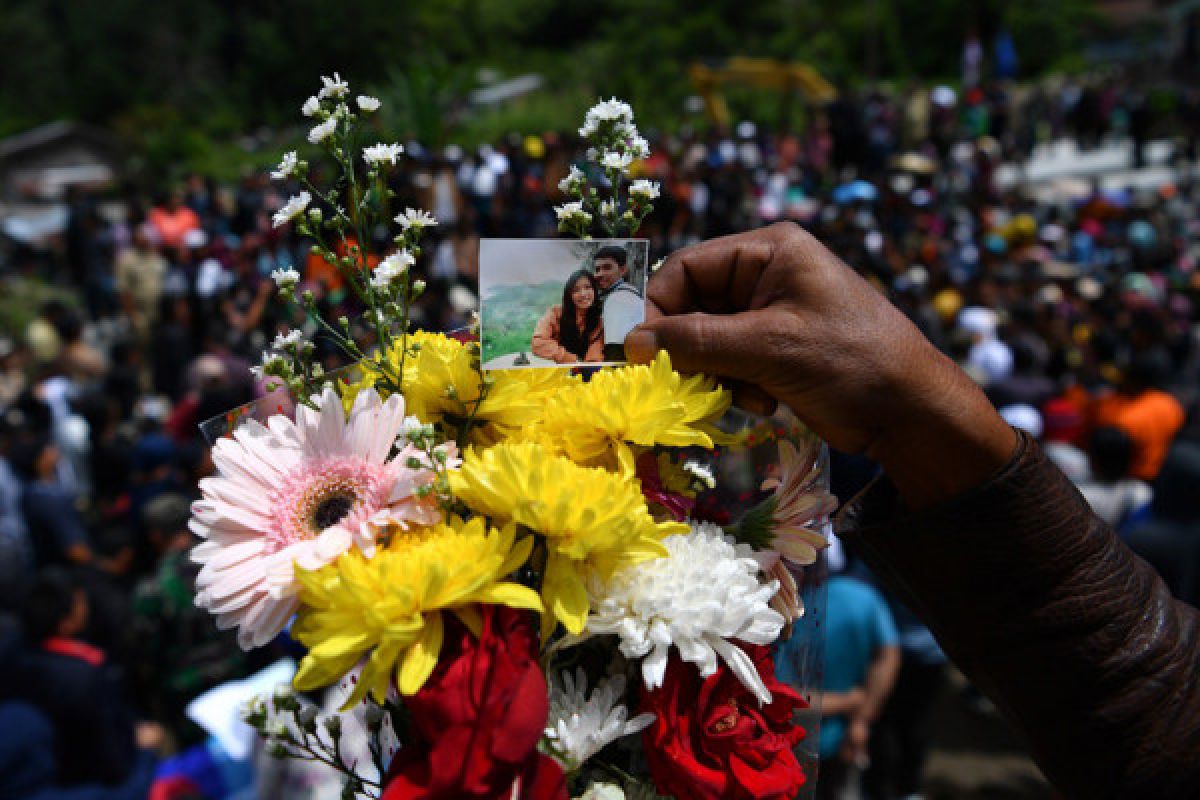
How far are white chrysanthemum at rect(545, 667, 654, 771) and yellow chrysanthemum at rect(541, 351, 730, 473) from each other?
27 centimetres

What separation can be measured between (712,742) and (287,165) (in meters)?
0.88

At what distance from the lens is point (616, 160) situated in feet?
4.06

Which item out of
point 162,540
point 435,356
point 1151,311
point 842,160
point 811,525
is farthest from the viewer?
point 842,160

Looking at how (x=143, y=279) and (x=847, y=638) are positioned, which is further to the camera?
(x=143, y=279)

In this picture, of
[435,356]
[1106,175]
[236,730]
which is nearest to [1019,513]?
[435,356]

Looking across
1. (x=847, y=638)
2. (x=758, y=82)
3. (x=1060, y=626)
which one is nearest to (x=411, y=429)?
(x=1060, y=626)

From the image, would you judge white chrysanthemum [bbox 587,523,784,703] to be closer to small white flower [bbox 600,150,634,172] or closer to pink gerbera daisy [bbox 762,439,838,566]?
pink gerbera daisy [bbox 762,439,838,566]

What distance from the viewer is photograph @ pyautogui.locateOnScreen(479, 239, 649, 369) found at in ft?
3.78

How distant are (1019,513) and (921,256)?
1050 centimetres

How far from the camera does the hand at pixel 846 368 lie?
3.96ft

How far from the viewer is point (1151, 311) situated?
25.2 feet

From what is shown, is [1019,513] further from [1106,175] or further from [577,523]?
[1106,175]

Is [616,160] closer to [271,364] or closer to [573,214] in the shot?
[573,214]

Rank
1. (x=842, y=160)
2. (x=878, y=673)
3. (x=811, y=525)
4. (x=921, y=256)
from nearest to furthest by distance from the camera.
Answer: (x=811, y=525) → (x=878, y=673) → (x=921, y=256) → (x=842, y=160)
